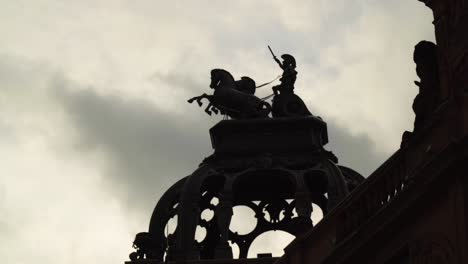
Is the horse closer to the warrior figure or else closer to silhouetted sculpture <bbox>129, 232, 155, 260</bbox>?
the warrior figure

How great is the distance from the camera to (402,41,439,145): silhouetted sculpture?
115 feet

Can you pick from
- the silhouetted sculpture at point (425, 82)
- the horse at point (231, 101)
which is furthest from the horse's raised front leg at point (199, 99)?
the silhouetted sculpture at point (425, 82)

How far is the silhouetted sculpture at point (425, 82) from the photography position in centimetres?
3497

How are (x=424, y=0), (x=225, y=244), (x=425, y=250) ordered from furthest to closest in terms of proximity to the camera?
Result: (x=225, y=244) < (x=424, y=0) < (x=425, y=250)

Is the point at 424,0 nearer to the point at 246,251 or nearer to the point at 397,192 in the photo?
the point at 397,192

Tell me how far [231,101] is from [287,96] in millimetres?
1964

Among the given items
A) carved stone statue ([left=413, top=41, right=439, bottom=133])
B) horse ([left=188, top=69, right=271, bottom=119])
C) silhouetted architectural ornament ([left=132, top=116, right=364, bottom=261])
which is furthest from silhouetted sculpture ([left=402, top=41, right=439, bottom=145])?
horse ([left=188, top=69, right=271, bottom=119])

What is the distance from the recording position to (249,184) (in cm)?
6016

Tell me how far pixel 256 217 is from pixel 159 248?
126 inches

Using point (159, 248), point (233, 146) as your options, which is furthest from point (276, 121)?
point (159, 248)

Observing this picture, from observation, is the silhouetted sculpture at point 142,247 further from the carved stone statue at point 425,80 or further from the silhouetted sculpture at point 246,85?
the carved stone statue at point 425,80

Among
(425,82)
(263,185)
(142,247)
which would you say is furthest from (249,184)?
(425,82)

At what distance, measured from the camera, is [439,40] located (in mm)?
35219

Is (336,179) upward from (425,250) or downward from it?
upward
